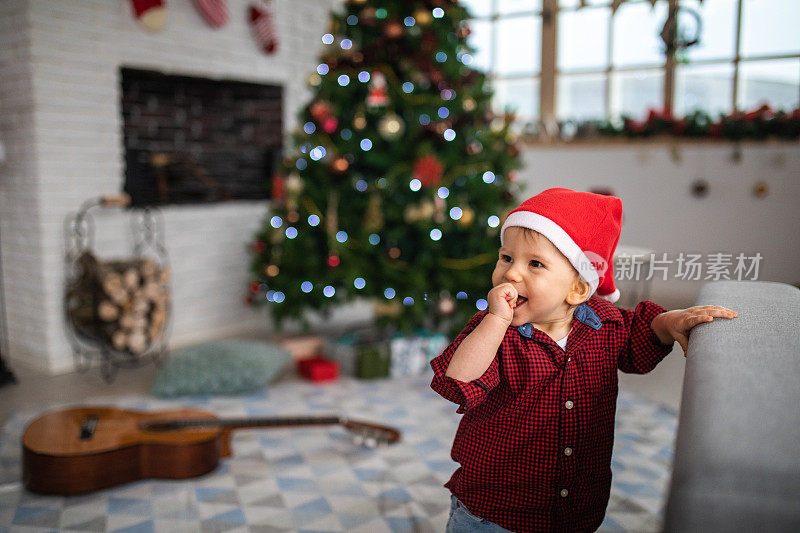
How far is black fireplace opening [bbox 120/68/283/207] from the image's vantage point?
12.3 feet

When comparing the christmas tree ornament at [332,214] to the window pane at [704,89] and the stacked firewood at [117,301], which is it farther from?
the window pane at [704,89]

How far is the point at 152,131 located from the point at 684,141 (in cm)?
339

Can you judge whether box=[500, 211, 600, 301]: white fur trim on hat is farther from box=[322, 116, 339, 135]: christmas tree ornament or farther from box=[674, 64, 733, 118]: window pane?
box=[674, 64, 733, 118]: window pane

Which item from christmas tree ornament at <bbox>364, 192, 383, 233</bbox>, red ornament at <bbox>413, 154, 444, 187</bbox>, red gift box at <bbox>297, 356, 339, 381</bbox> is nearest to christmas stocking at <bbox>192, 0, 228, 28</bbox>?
christmas tree ornament at <bbox>364, 192, 383, 233</bbox>

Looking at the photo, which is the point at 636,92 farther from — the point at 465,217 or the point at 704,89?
the point at 465,217

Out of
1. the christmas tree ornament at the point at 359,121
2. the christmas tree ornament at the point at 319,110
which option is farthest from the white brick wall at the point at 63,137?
the christmas tree ornament at the point at 359,121

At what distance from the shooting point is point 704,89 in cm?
457

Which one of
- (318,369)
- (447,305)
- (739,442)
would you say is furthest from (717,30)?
(739,442)

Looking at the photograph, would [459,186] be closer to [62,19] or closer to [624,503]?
[624,503]

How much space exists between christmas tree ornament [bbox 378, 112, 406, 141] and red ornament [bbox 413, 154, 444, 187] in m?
0.23

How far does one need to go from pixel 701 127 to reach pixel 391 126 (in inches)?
88.5

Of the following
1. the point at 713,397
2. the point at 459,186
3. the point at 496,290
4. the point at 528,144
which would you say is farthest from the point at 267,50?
the point at 713,397

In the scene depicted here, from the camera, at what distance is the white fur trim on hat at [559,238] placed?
109 centimetres

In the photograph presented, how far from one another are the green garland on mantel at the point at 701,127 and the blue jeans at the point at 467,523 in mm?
3824
